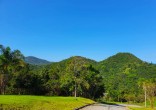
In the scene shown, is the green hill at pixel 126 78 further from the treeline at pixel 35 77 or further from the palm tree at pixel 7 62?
the palm tree at pixel 7 62

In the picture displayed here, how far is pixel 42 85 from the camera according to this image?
3115 inches

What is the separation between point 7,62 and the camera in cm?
6719

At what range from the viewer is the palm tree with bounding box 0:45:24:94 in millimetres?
65875

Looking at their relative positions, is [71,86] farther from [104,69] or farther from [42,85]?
[104,69]

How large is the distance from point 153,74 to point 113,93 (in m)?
37.2

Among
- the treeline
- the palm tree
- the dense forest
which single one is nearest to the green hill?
the dense forest

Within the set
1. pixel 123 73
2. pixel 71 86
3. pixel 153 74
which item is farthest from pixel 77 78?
pixel 123 73

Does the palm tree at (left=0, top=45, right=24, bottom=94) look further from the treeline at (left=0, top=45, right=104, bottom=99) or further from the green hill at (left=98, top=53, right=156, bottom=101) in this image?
the green hill at (left=98, top=53, right=156, bottom=101)

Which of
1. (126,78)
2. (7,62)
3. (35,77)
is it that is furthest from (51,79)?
(126,78)

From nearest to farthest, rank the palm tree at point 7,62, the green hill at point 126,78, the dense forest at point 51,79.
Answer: the palm tree at point 7,62, the dense forest at point 51,79, the green hill at point 126,78

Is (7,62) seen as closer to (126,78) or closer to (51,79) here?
(51,79)

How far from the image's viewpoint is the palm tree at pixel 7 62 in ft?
216

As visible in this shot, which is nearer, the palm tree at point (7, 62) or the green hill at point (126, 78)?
the palm tree at point (7, 62)

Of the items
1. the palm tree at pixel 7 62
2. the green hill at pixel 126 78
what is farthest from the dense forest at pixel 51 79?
the green hill at pixel 126 78
